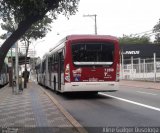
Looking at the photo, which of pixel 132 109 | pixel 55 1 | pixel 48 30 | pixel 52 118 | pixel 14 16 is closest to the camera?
pixel 55 1

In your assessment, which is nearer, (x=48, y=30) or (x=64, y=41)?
(x=64, y=41)

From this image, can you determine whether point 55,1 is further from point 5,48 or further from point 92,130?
point 92,130

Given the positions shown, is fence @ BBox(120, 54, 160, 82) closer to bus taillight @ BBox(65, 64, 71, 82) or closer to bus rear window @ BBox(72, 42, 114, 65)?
bus rear window @ BBox(72, 42, 114, 65)

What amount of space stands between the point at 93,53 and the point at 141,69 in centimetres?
2645

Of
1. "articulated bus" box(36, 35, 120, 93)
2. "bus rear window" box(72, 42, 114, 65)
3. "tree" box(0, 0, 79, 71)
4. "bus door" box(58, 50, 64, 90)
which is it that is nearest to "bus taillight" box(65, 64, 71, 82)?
"articulated bus" box(36, 35, 120, 93)

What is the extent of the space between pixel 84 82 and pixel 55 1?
408 inches

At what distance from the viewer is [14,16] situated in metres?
10.7

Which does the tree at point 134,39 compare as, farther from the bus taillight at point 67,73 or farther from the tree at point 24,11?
the tree at point 24,11

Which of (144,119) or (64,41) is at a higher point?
(64,41)

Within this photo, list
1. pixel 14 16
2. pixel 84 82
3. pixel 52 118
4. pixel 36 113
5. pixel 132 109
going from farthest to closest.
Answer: pixel 84 82
pixel 132 109
pixel 36 113
pixel 52 118
pixel 14 16

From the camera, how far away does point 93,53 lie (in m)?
20.2

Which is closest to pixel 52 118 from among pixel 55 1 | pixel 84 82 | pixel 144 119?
Result: pixel 144 119

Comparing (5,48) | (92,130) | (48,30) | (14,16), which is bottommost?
(92,130)

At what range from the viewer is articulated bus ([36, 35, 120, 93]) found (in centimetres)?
2002
